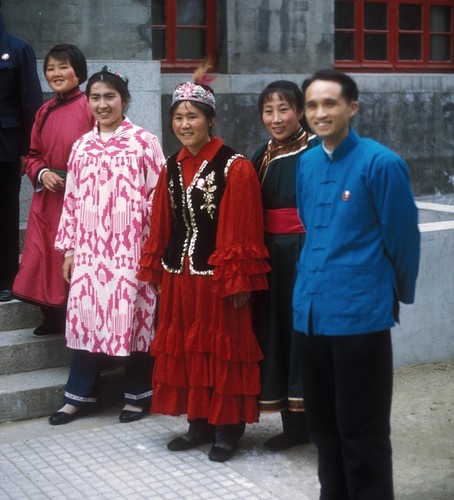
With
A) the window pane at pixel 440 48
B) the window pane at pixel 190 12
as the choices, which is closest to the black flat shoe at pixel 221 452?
the window pane at pixel 190 12

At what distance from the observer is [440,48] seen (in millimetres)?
13797

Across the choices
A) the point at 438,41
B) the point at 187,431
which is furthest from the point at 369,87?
the point at 187,431

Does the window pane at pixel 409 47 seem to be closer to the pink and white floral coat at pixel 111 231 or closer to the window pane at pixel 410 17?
the window pane at pixel 410 17

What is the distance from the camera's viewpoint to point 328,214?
4.24 metres

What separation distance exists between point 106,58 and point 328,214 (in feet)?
18.7

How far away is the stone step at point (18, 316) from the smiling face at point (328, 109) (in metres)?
3.28

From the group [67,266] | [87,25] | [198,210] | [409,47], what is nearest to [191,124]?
[198,210]

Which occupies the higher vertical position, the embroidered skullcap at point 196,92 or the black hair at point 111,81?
the black hair at point 111,81

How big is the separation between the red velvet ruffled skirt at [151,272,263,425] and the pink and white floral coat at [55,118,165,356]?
49 cm

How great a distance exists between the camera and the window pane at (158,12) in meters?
11.4

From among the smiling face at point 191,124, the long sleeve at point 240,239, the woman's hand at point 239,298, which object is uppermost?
the smiling face at point 191,124

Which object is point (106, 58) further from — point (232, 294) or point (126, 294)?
point (232, 294)

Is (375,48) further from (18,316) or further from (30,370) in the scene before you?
(30,370)

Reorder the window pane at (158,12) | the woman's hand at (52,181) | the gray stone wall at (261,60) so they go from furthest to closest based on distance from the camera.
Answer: the window pane at (158,12)
the gray stone wall at (261,60)
the woman's hand at (52,181)
